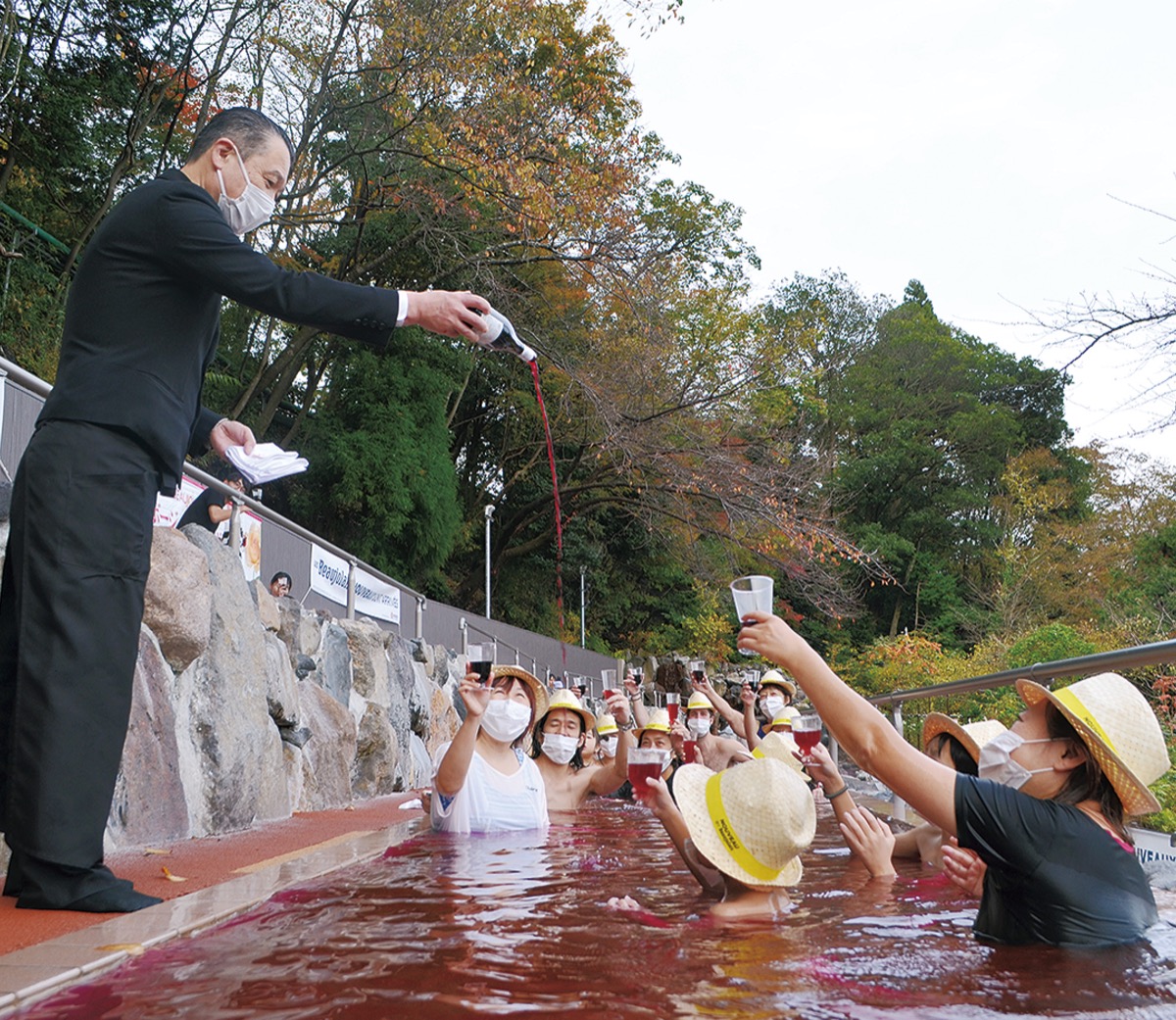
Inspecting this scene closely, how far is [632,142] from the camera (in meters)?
18.5

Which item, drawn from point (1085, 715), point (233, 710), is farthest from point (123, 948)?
point (233, 710)

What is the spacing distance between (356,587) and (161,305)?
32.2 feet

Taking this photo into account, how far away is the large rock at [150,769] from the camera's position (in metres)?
5.32

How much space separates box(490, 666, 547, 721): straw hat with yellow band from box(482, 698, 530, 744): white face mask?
0.45 metres

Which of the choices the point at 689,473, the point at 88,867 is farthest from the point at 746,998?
the point at 689,473

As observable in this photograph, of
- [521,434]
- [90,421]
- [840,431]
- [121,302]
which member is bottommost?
[90,421]

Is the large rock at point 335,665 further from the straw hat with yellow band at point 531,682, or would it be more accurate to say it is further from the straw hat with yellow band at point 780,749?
the straw hat with yellow band at point 780,749

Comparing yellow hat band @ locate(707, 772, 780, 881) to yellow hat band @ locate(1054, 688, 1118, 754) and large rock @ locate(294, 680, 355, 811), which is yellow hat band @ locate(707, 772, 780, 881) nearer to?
yellow hat band @ locate(1054, 688, 1118, 754)

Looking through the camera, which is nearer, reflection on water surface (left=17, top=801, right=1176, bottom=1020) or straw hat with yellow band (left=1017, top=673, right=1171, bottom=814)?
reflection on water surface (left=17, top=801, right=1176, bottom=1020)

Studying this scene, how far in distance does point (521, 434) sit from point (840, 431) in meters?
21.4

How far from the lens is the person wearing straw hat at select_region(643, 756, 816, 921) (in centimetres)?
368

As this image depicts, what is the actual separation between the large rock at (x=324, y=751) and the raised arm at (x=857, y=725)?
265 inches

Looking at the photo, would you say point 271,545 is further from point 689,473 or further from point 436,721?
point 689,473

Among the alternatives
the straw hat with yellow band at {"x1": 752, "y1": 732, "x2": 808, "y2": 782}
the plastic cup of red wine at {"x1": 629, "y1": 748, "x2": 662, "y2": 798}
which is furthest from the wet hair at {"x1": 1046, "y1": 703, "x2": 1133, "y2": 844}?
the straw hat with yellow band at {"x1": 752, "y1": 732, "x2": 808, "y2": 782}
